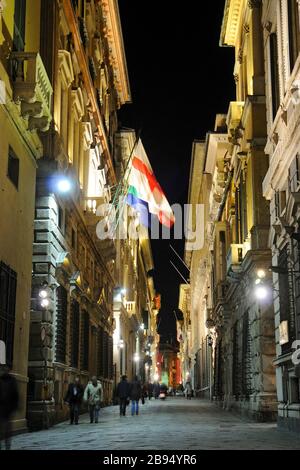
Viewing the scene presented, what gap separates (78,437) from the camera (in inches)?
695

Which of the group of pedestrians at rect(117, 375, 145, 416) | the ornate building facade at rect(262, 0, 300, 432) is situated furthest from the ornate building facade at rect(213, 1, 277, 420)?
the group of pedestrians at rect(117, 375, 145, 416)

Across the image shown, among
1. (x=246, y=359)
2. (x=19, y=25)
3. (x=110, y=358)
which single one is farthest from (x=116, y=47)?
(x=19, y=25)

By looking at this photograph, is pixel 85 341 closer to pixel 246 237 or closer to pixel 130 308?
pixel 246 237

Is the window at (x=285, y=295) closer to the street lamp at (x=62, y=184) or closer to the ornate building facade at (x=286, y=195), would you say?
the ornate building facade at (x=286, y=195)

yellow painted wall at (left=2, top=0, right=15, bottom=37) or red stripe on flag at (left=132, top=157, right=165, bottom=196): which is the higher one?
red stripe on flag at (left=132, top=157, right=165, bottom=196)

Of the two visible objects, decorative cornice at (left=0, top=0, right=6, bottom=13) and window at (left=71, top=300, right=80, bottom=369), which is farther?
window at (left=71, top=300, right=80, bottom=369)

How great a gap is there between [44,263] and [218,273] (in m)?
22.2

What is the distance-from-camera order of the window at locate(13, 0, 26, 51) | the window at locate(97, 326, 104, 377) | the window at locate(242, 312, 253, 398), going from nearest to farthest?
1. the window at locate(13, 0, 26, 51)
2. the window at locate(242, 312, 253, 398)
3. the window at locate(97, 326, 104, 377)

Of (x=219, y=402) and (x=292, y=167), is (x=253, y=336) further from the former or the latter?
(x=219, y=402)

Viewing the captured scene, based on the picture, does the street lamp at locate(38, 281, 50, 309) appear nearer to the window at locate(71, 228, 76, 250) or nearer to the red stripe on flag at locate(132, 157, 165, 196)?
the window at locate(71, 228, 76, 250)

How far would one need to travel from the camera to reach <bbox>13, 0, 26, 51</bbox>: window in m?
18.5

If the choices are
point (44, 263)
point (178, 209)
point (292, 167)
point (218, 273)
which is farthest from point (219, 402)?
point (292, 167)

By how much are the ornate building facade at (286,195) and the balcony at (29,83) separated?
6339 millimetres

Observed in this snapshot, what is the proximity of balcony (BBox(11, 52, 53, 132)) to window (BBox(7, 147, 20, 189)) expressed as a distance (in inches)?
42.5
